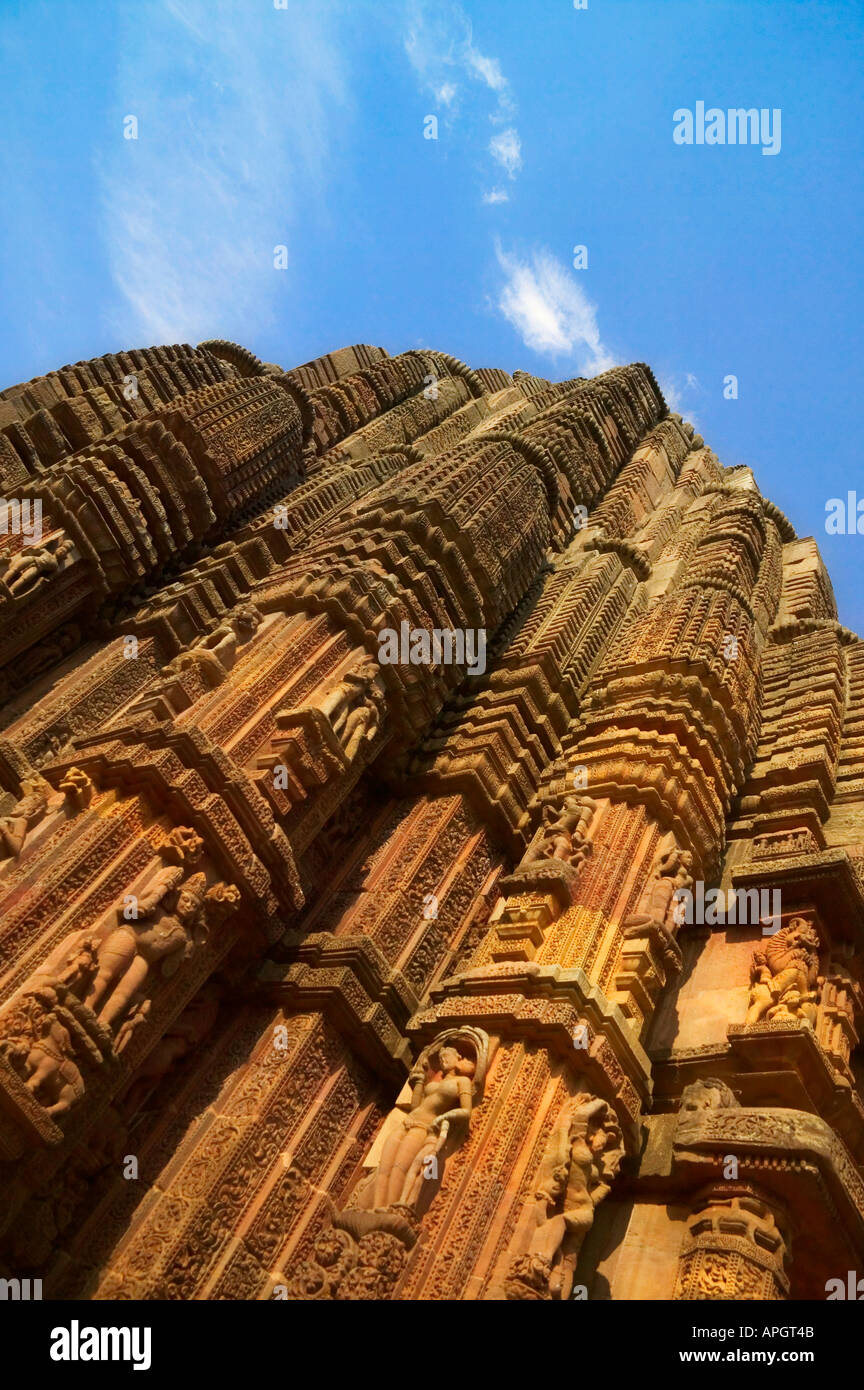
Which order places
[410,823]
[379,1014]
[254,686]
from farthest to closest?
[410,823], [254,686], [379,1014]

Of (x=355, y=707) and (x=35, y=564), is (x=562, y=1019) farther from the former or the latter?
(x=35, y=564)

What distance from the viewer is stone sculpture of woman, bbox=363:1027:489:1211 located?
25.5 feet

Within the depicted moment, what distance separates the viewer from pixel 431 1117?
27.3 feet

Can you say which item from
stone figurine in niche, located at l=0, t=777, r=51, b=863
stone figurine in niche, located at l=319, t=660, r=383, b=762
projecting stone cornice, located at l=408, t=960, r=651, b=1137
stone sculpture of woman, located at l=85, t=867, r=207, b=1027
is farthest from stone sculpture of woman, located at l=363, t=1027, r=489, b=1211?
stone figurine in niche, located at l=0, t=777, r=51, b=863

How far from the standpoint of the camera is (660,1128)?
9742mm

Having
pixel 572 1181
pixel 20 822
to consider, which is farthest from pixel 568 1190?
pixel 20 822

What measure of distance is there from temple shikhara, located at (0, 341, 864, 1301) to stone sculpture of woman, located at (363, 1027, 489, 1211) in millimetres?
33

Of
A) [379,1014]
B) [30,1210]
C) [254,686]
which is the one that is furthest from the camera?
[254,686]

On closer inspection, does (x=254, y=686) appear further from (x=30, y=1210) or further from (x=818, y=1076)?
(x=818, y=1076)

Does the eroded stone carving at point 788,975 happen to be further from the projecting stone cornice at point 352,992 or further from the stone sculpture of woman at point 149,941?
the stone sculpture of woman at point 149,941

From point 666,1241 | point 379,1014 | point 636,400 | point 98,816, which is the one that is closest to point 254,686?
point 98,816

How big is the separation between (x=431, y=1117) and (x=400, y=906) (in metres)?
3.36

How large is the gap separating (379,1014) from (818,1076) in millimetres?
4263

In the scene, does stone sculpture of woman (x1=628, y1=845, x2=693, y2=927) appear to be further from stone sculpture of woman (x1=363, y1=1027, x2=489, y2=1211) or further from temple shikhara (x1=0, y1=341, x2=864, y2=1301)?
stone sculpture of woman (x1=363, y1=1027, x2=489, y2=1211)
